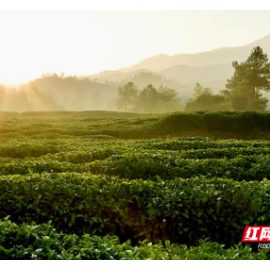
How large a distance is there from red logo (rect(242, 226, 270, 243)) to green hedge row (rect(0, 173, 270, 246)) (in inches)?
8.6

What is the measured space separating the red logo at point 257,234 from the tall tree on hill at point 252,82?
72978 mm

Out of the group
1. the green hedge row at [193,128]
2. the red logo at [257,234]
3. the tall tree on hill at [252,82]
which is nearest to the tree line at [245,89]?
the tall tree on hill at [252,82]

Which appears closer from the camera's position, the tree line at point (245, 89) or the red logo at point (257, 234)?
the red logo at point (257, 234)

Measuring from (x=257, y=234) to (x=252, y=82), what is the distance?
74880 mm

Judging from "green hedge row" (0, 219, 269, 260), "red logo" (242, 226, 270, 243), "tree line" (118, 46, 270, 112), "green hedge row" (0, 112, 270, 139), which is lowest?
"red logo" (242, 226, 270, 243)

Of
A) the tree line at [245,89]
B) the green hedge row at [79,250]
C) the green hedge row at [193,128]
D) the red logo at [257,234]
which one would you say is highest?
the tree line at [245,89]

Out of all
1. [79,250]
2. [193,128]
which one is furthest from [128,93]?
[79,250]

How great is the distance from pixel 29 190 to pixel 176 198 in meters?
4.57

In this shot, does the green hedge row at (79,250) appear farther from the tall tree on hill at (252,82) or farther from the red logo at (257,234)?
the tall tree on hill at (252,82)

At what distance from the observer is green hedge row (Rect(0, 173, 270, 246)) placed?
30.9 feet

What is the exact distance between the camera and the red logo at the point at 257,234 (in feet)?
27.6

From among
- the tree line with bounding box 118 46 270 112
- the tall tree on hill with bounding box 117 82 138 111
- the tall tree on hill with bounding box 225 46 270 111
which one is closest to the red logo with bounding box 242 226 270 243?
the tree line with bounding box 118 46 270 112

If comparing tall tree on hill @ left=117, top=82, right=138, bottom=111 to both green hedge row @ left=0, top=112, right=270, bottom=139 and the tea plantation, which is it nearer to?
green hedge row @ left=0, top=112, right=270, bottom=139
